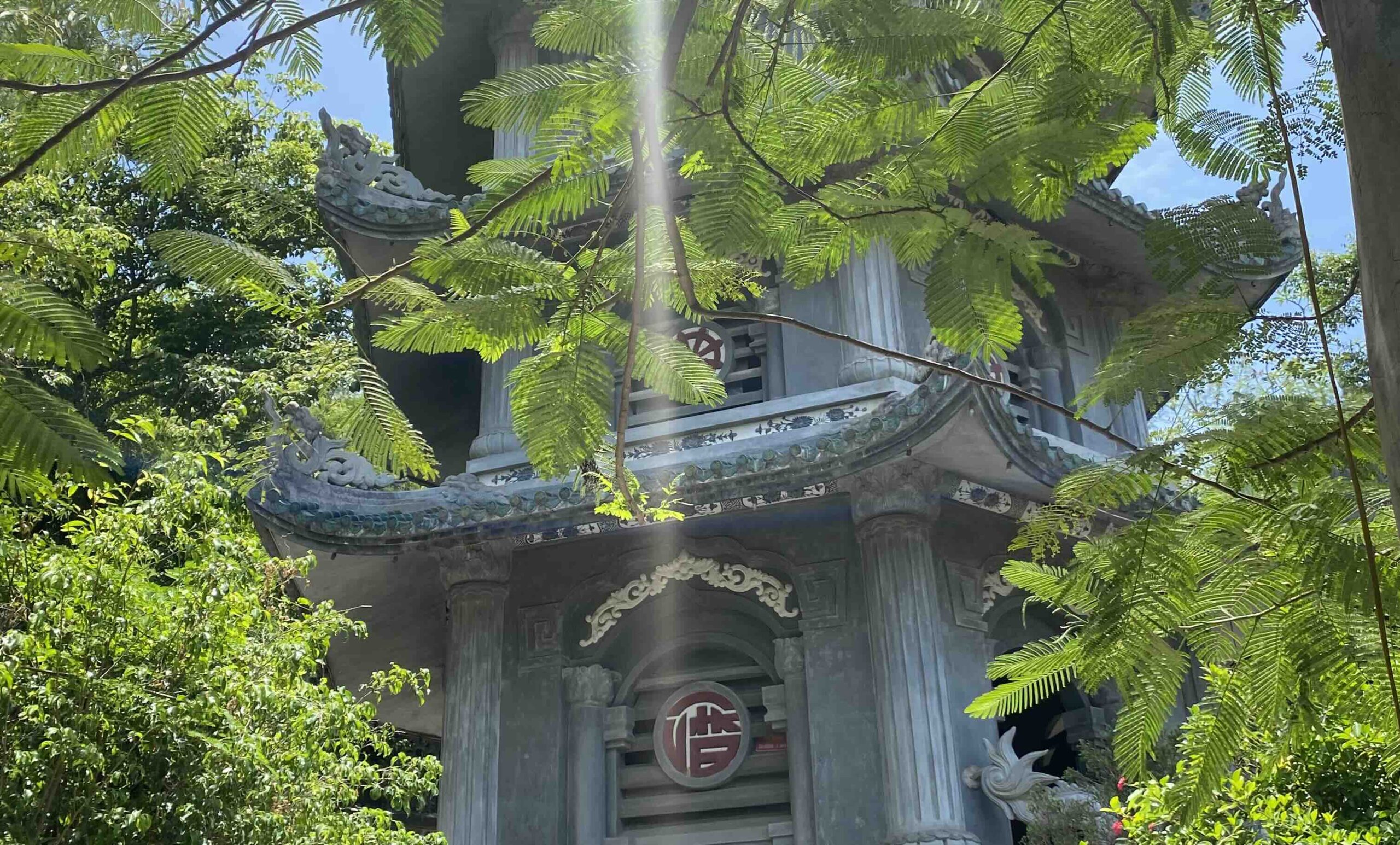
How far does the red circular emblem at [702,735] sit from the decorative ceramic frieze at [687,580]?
592 mm

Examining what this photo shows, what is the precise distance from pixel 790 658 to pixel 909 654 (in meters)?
0.78

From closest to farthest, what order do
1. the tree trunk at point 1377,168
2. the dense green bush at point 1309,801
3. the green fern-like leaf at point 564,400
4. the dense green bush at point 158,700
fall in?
the tree trunk at point 1377,168 → the green fern-like leaf at point 564,400 → the dense green bush at point 1309,801 → the dense green bush at point 158,700

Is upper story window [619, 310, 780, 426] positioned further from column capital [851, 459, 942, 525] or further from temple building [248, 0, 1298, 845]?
column capital [851, 459, 942, 525]

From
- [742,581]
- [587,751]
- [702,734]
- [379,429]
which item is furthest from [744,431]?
[379,429]

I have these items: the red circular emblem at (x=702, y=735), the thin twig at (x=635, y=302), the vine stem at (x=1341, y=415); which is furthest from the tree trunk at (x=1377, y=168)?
the red circular emblem at (x=702, y=735)

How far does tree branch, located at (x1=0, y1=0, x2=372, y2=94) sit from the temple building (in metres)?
4.92

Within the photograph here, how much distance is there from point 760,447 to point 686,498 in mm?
617

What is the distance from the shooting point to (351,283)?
2984 mm

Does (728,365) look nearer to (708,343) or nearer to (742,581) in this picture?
(708,343)

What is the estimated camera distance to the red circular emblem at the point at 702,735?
8195 mm

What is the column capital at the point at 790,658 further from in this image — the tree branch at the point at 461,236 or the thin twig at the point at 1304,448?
the tree branch at the point at 461,236

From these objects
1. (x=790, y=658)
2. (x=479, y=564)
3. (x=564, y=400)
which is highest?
(x=479, y=564)

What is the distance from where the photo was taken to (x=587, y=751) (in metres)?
8.34

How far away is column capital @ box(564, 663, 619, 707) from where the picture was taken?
8477 millimetres
